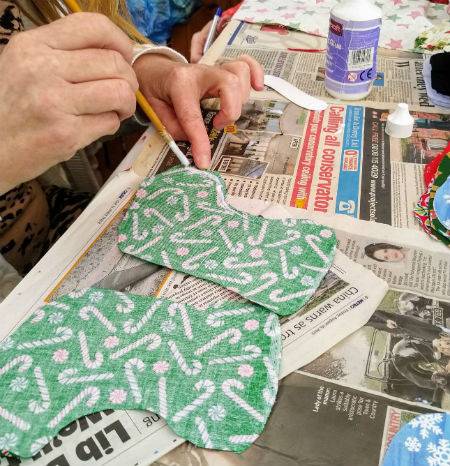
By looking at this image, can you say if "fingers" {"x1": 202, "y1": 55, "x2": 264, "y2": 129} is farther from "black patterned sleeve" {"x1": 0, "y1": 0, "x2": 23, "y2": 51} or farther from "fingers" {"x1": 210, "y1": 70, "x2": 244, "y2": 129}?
"black patterned sleeve" {"x1": 0, "y1": 0, "x2": 23, "y2": 51}

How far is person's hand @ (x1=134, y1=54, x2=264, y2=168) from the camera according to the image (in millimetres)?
694

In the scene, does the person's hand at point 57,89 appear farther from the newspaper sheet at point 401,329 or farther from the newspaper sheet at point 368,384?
the newspaper sheet at point 401,329

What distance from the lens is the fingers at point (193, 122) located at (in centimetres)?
68

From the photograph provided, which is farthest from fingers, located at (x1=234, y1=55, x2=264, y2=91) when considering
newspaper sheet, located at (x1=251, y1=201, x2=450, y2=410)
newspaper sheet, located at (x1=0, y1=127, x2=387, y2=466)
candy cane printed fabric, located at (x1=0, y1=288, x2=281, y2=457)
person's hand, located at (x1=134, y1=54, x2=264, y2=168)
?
candy cane printed fabric, located at (x1=0, y1=288, x2=281, y2=457)

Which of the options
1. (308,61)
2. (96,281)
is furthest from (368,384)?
(308,61)

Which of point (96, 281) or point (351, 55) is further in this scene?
point (351, 55)

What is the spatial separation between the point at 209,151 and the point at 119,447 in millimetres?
425

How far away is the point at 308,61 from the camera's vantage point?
0.89m

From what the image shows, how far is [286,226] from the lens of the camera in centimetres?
56

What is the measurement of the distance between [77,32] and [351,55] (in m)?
0.42

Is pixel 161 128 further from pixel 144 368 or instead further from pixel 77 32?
pixel 144 368

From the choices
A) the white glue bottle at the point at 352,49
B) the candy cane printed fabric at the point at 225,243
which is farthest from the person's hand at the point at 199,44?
the candy cane printed fabric at the point at 225,243

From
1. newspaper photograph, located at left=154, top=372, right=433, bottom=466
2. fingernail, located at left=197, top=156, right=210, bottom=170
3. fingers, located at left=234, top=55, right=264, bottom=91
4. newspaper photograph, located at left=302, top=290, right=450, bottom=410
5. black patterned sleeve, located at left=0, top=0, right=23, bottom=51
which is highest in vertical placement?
black patterned sleeve, located at left=0, top=0, right=23, bottom=51

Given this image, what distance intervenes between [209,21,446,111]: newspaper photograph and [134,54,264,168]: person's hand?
0.12m
